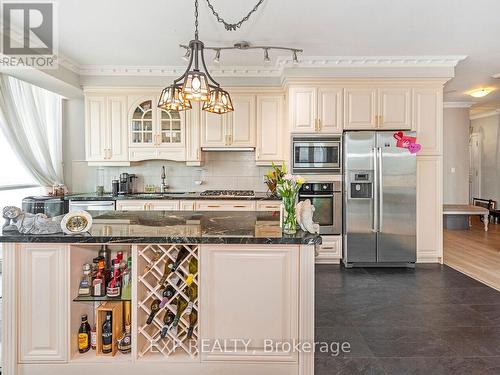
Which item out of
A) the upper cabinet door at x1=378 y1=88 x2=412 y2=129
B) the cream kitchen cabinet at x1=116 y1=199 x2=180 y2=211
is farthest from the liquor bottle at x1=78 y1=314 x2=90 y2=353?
the upper cabinet door at x1=378 y1=88 x2=412 y2=129

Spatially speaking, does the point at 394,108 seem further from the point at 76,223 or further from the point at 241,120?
the point at 76,223

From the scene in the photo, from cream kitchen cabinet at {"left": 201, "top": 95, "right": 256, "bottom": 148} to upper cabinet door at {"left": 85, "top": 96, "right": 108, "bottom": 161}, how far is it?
1.41 metres

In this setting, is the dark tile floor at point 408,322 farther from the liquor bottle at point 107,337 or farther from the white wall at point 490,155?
the white wall at point 490,155

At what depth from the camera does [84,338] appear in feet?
6.60

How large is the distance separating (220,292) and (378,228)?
2927 millimetres

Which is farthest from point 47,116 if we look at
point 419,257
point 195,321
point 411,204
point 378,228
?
point 419,257

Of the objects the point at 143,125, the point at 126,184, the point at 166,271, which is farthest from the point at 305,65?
the point at 166,271

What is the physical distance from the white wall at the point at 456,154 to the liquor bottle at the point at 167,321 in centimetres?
711

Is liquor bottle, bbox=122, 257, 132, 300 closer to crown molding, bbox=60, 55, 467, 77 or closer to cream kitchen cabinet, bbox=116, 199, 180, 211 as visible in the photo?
cream kitchen cabinet, bbox=116, 199, 180, 211

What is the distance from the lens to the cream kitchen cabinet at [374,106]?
4.31m

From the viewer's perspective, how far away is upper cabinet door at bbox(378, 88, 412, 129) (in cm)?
430

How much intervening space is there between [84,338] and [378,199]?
3.53 metres

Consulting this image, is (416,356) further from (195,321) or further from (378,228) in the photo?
(378,228)

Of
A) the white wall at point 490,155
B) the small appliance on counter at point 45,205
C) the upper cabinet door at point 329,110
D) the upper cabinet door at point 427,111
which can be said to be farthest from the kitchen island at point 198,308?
the white wall at point 490,155
